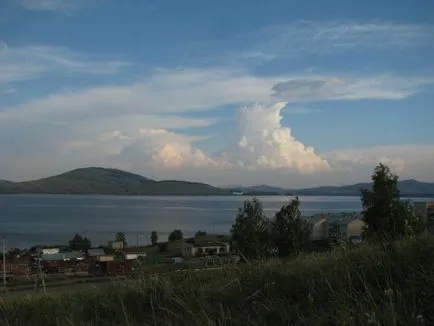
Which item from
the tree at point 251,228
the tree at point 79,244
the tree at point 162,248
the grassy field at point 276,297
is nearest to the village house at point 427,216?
the grassy field at point 276,297

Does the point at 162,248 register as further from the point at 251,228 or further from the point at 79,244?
the point at 251,228

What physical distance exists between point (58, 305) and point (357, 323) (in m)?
3.42

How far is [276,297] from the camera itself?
13.5 feet

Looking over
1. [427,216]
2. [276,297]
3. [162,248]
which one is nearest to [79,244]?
[162,248]

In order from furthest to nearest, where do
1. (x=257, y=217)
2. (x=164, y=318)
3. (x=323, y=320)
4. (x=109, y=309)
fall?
(x=257, y=217) → (x=109, y=309) → (x=164, y=318) → (x=323, y=320)

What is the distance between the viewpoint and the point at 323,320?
3299 millimetres

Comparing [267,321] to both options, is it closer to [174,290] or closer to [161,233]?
[174,290]

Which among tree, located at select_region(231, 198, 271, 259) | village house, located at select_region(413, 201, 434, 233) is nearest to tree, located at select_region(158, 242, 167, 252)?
tree, located at select_region(231, 198, 271, 259)

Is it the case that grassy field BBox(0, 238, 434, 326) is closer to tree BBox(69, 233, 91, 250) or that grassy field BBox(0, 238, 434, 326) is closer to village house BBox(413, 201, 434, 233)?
village house BBox(413, 201, 434, 233)

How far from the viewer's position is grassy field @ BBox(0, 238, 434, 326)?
331 cm

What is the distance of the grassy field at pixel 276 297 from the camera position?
3.31 m

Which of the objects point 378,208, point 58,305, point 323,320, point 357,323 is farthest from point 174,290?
point 378,208

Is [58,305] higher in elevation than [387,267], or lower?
lower

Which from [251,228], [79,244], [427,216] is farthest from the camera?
[79,244]
